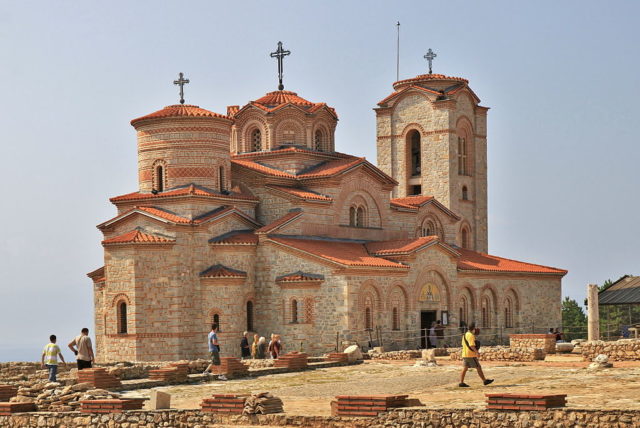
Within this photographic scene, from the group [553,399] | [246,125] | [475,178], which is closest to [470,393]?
[553,399]

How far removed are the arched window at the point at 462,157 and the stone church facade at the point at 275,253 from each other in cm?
359

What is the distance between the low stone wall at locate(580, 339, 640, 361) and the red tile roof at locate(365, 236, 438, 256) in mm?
12243

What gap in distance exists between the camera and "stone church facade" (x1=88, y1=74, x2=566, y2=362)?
3816 centimetres

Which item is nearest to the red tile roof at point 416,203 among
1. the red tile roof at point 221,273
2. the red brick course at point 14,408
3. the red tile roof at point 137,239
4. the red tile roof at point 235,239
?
the red tile roof at point 235,239

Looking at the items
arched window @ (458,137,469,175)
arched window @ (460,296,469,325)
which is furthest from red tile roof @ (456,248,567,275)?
arched window @ (458,137,469,175)

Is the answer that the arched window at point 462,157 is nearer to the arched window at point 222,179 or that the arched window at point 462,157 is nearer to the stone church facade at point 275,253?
the stone church facade at point 275,253

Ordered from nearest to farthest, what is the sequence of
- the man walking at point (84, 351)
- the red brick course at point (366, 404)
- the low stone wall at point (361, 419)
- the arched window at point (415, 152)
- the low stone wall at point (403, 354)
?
the low stone wall at point (361, 419) → the red brick course at point (366, 404) → the man walking at point (84, 351) → the low stone wall at point (403, 354) → the arched window at point (415, 152)

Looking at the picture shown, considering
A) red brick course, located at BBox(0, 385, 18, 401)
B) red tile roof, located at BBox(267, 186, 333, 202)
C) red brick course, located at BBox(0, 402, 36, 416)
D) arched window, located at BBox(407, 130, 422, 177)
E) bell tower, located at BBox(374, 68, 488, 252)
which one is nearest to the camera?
red brick course, located at BBox(0, 402, 36, 416)

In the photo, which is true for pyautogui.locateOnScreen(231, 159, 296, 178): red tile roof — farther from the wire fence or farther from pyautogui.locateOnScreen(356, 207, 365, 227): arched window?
the wire fence

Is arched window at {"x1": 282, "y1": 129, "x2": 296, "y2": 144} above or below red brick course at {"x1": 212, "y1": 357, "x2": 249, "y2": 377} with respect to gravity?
above

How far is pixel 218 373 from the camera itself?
2769cm

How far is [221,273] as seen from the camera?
127 feet

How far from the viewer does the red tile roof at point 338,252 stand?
38594mm

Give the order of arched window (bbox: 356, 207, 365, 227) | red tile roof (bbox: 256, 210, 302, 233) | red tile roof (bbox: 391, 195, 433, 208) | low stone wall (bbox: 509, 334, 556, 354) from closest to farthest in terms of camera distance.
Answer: low stone wall (bbox: 509, 334, 556, 354)
red tile roof (bbox: 256, 210, 302, 233)
arched window (bbox: 356, 207, 365, 227)
red tile roof (bbox: 391, 195, 433, 208)
